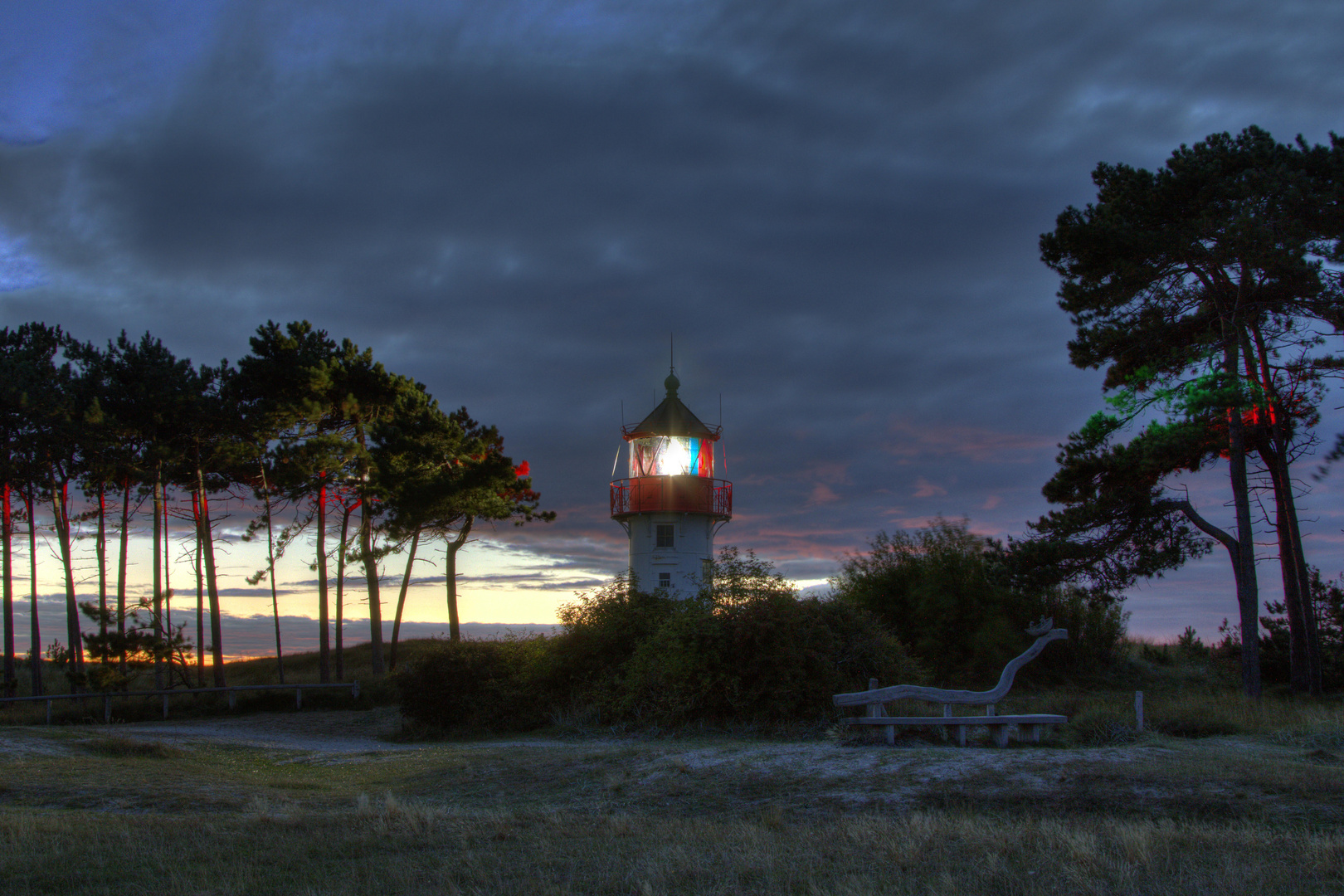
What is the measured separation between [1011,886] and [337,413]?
2915 cm

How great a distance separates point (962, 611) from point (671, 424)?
1039cm

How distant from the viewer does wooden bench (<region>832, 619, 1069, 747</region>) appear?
13930 mm

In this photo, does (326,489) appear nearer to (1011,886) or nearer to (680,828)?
(680,828)

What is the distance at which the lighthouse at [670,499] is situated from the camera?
29312 millimetres

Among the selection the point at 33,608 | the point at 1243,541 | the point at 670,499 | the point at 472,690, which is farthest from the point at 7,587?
the point at 1243,541

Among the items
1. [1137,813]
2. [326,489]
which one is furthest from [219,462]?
[1137,813]

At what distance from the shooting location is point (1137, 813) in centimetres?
914

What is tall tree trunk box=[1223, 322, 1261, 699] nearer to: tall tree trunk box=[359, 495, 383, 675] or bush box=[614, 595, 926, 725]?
bush box=[614, 595, 926, 725]

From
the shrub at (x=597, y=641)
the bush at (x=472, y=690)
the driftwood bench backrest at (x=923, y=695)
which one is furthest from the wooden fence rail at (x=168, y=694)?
the driftwood bench backrest at (x=923, y=695)

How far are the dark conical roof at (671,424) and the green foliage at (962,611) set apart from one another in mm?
6620

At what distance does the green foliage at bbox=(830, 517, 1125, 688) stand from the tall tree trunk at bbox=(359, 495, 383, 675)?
50.8 feet

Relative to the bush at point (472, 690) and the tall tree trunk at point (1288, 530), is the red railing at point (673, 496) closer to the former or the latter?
the bush at point (472, 690)

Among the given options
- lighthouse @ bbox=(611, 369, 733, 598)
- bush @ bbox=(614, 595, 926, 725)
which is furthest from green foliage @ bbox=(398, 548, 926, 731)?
lighthouse @ bbox=(611, 369, 733, 598)

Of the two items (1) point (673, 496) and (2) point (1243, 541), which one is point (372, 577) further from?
(2) point (1243, 541)
